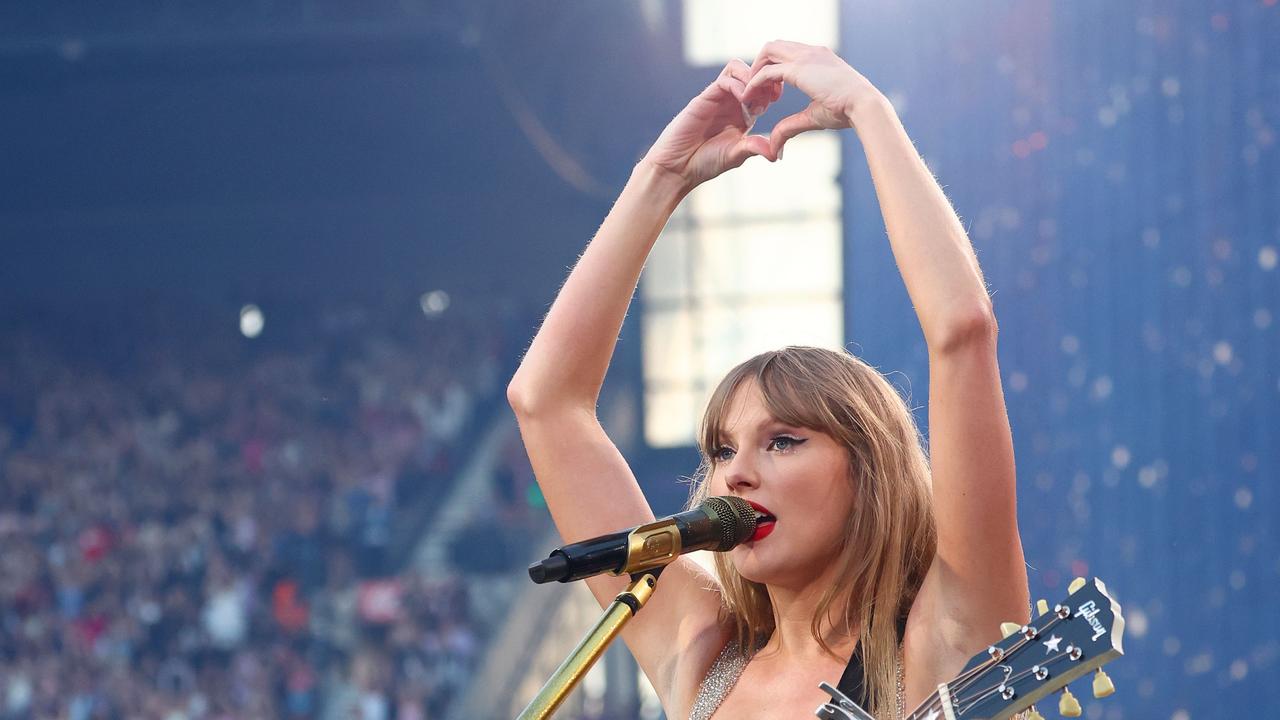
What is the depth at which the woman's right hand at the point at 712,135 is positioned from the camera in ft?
5.88

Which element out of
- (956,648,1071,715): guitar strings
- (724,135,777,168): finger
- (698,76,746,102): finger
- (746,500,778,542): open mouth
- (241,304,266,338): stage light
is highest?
(698,76,746,102): finger

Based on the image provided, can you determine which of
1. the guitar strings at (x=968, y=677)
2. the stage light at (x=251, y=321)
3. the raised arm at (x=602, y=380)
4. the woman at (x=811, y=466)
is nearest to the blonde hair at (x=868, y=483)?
the woman at (x=811, y=466)

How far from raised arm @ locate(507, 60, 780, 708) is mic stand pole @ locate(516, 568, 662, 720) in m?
0.51

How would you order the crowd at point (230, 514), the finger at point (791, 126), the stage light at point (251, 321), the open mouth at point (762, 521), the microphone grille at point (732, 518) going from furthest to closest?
the stage light at point (251, 321), the crowd at point (230, 514), the finger at point (791, 126), the open mouth at point (762, 521), the microphone grille at point (732, 518)

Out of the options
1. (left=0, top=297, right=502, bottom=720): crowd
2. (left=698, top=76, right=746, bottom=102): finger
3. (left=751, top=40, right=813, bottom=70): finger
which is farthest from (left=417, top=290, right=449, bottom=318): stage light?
(left=751, top=40, right=813, bottom=70): finger

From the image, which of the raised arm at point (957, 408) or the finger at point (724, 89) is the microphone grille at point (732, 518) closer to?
the raised arm at point (957, 408)

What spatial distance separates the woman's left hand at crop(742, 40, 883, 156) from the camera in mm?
1619

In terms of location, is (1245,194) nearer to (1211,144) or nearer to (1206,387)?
(1211,144)

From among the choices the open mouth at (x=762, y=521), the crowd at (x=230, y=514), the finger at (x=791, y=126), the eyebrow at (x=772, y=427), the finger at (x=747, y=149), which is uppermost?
the finger at (x=791, y=126)

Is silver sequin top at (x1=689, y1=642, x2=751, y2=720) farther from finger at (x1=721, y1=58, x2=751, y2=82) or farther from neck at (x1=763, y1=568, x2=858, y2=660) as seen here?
finger at (x1=721, y1=58, x2=751, y2=82)

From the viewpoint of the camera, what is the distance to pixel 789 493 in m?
1.59

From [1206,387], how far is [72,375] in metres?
10.8

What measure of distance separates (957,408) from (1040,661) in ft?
0.91

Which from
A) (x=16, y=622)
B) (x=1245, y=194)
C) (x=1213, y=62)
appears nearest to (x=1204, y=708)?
(x=1245, y=194)
